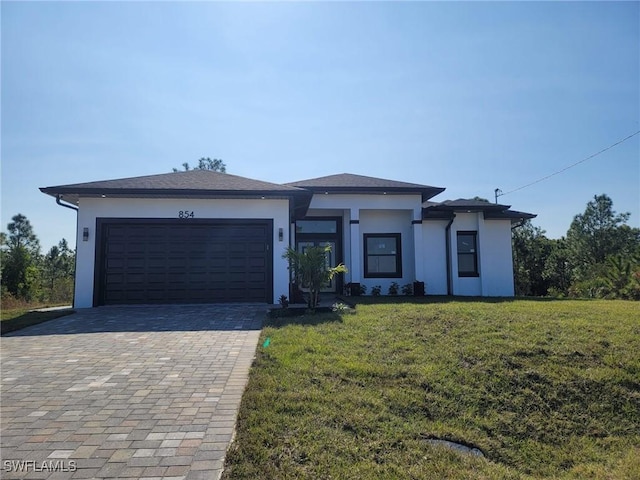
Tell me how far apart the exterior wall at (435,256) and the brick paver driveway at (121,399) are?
28.0 ft

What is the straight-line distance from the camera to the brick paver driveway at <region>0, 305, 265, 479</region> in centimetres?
265

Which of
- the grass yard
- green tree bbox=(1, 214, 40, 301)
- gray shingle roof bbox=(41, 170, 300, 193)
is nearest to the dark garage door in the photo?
gray shingle roof bbox=(41, 170, 300, 193)

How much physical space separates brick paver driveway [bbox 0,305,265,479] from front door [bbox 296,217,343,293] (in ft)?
23.9

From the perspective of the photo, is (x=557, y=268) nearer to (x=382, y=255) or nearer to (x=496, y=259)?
(x=496, y=259)

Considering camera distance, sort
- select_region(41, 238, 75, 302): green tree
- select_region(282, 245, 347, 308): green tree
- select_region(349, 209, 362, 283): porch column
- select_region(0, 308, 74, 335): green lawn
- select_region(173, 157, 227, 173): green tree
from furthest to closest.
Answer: select_region(173, 157, 227, 173): green tree
select_region(41, 238, 75, 302): green tree
select_region(349, 209, 362, 283): porch column
select_region(282, 245, 347, 308): green tree
select_region(0, 308, 74, 335): green lawn

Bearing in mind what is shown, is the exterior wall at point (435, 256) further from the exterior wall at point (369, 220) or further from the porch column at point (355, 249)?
the porch column at point (355, 249)

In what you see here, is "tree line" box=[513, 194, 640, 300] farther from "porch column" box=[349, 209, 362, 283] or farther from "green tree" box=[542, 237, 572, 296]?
"porch column" box=[349, 209, 362, 283]

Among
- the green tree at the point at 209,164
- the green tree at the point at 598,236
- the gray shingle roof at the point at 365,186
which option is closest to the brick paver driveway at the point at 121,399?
the gray shingle roof at the point at 365,186

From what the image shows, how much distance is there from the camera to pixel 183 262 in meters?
10.7

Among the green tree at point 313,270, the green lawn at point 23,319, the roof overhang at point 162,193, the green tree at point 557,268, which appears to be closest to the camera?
the green lawn at point 23,319

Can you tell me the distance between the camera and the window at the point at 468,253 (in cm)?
1404

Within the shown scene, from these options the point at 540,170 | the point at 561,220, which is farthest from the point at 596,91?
the point at 561,220

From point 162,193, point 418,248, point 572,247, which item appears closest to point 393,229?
point 418,248

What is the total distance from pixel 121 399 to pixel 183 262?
286 inches
